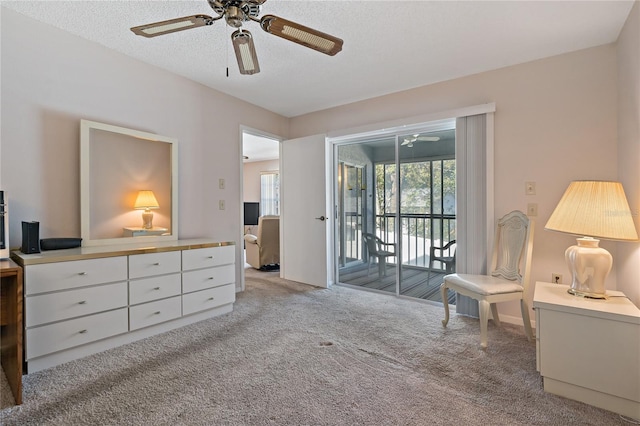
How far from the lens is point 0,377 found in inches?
69.9

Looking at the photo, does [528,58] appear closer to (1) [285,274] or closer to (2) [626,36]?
(2) [626,36]

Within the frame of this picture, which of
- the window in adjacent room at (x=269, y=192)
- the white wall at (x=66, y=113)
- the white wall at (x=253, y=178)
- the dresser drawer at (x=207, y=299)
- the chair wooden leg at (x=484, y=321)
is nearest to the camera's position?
the white wall at (x=66, y=113)

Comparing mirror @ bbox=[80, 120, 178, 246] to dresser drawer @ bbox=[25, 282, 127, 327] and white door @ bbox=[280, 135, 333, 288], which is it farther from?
white door @ bbox=[280, 135, 333, 288]

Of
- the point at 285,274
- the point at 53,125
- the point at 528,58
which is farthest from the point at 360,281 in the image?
the point at 53,125

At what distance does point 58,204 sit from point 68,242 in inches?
12.9

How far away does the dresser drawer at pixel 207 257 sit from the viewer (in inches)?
103

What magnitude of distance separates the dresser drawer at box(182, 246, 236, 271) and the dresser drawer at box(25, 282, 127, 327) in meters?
0.50

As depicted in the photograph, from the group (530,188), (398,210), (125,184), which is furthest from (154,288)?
(530,188)

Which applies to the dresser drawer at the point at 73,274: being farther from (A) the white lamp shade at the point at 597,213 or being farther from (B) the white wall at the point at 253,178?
(B) the white wall at the point at 253,178

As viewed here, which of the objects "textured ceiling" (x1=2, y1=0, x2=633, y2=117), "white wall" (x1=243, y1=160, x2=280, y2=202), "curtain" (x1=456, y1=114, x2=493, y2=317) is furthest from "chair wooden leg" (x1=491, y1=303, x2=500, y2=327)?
"white wall" (x1=243, y1=160, x2=280, y2=202)

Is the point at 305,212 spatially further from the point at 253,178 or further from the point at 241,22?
the point at 253,178

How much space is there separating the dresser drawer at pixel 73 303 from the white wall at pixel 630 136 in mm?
3458

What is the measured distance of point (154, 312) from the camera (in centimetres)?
238

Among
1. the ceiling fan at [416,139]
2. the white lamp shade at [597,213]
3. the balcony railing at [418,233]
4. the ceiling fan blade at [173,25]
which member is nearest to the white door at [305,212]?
the balcony railing at [418,233]
